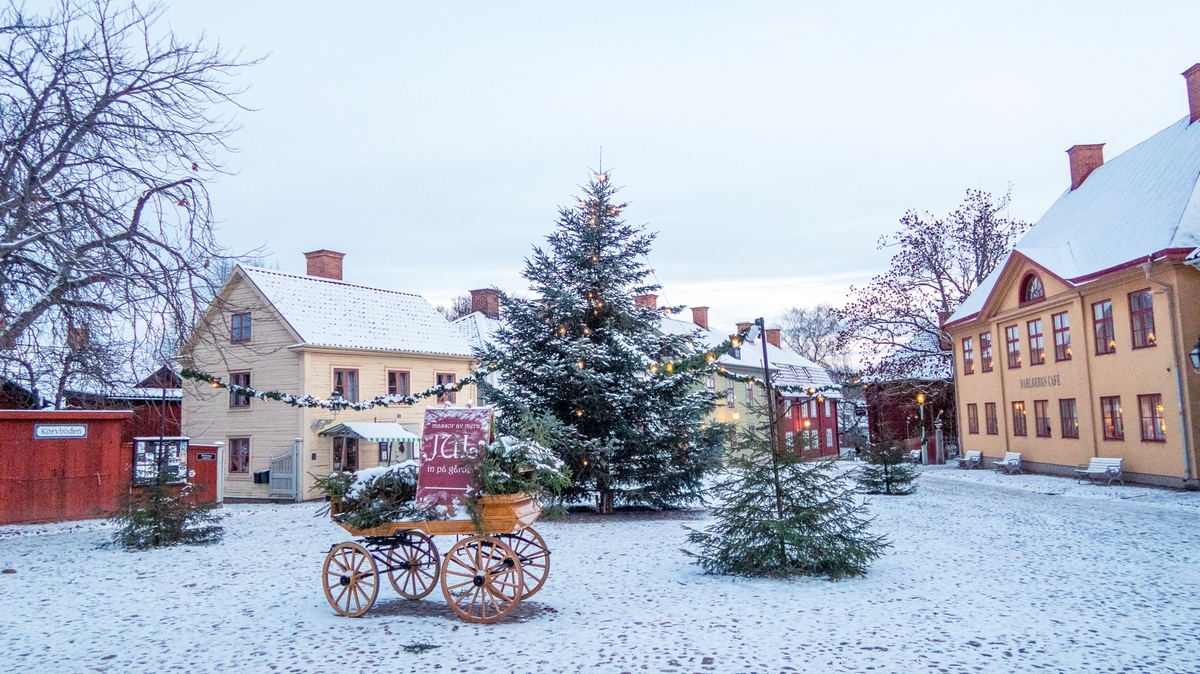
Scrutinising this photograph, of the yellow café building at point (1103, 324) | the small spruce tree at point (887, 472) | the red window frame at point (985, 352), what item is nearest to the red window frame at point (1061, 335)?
the yellow café building at point (1103, 324)

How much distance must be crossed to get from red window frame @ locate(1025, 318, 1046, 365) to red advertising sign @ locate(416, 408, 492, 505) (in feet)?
76.5

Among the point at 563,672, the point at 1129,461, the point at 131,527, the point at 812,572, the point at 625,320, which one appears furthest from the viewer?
the point at 1129,461

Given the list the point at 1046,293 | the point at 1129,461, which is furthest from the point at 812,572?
the point at 1046,293

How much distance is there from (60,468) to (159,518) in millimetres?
5667

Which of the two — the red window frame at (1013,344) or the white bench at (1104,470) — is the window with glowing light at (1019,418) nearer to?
the red window frame at (1013,344)

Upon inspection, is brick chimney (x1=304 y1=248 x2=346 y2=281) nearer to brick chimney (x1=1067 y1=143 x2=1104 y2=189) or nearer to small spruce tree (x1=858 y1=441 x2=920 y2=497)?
small spruce tree (x1=858 y1=441 x2=920 y2=497)

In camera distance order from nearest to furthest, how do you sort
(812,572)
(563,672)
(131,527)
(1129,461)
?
(563,672), (812,572), (131,527), (1129,461)

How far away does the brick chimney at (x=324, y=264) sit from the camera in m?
32.3

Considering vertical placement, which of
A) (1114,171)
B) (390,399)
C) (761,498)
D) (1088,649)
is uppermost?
(1114,171)

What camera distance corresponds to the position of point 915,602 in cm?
852

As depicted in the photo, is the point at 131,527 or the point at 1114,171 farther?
the point at 1114,171

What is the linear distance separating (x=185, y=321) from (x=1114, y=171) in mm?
27653

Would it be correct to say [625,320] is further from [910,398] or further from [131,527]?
[910,398]

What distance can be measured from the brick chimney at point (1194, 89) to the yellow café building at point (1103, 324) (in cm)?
3
